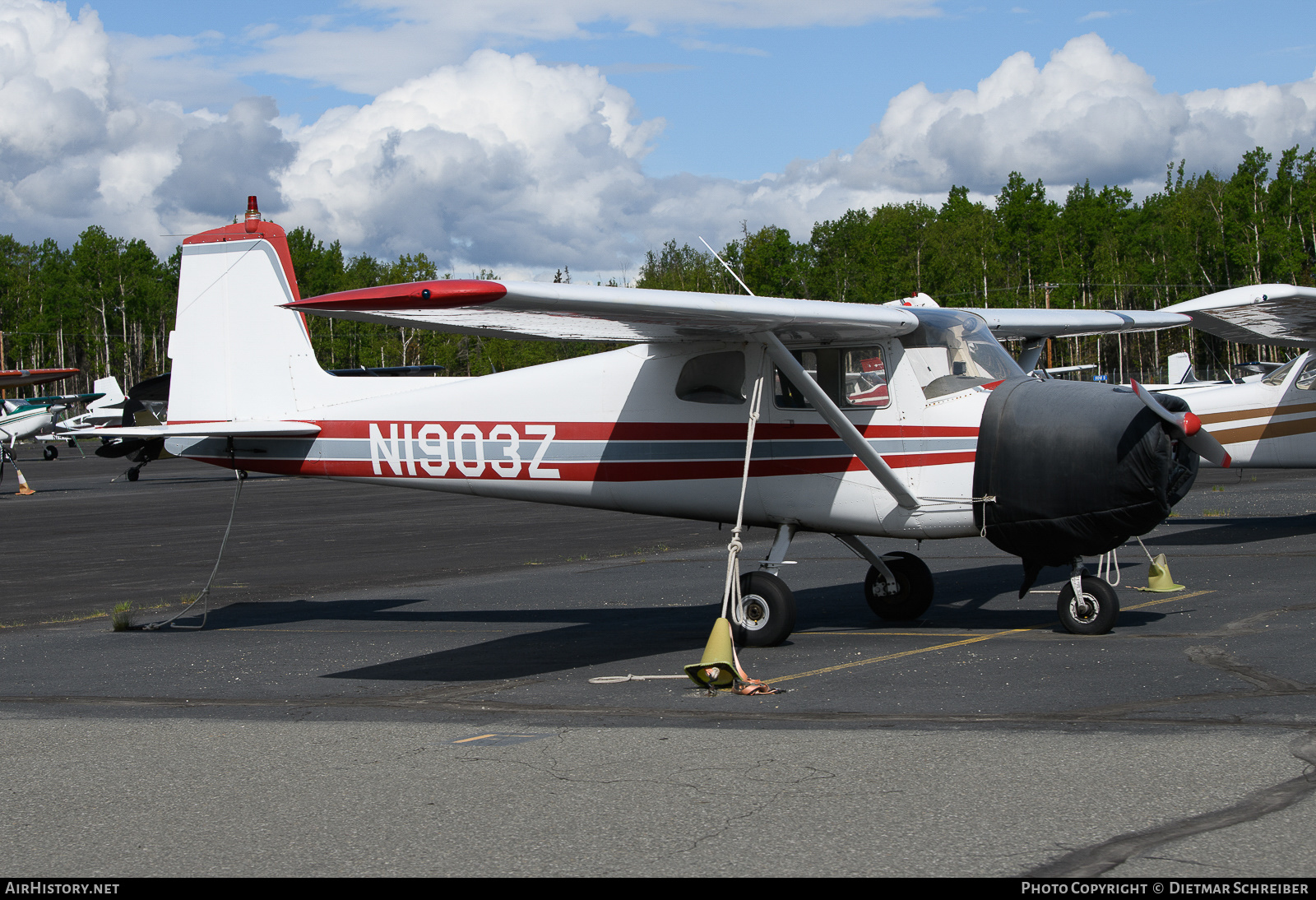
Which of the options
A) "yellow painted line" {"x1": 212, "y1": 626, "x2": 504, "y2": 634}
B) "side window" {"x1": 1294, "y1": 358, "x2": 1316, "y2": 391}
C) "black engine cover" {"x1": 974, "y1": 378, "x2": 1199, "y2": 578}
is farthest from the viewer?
"side window" {"x1": 1294, "y1": 358, "x2": 1316, "y2": 391}

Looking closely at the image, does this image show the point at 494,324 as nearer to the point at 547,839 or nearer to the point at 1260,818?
the point at 547,839

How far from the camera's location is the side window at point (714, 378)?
389 inches

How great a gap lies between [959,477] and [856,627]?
180cm

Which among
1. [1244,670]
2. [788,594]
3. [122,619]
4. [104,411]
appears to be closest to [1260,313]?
[1244,670]

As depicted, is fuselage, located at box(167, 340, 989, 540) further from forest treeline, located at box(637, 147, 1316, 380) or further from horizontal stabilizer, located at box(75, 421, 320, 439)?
forest treeline, located at box(637, 147, 1316, 380)

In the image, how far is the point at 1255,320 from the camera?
52.6ft

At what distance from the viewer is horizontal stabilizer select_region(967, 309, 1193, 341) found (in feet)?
37.2

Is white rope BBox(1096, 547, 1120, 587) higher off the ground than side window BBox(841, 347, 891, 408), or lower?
lower

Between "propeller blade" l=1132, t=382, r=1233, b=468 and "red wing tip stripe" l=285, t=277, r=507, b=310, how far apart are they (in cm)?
445

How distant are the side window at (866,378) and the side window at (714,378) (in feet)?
2.89

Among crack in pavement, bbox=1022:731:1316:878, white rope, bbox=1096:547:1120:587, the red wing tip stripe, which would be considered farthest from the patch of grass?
crack in pavement, bbox=1022:731:1316:878

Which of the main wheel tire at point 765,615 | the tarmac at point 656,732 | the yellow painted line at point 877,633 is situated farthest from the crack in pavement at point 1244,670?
the main wheel tire at point 765,615

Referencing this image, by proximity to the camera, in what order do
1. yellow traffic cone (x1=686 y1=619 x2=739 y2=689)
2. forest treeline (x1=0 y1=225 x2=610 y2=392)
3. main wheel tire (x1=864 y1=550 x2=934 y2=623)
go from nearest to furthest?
yellow traffic cone (x1=686 y1=619 x2=739 y2=689) < main wheel tire (x1=864 y1=550 x2=934 y2=623) < forest treeline (x1=0 y1=225 x2=610 y2=392)

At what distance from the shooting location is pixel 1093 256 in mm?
89438
